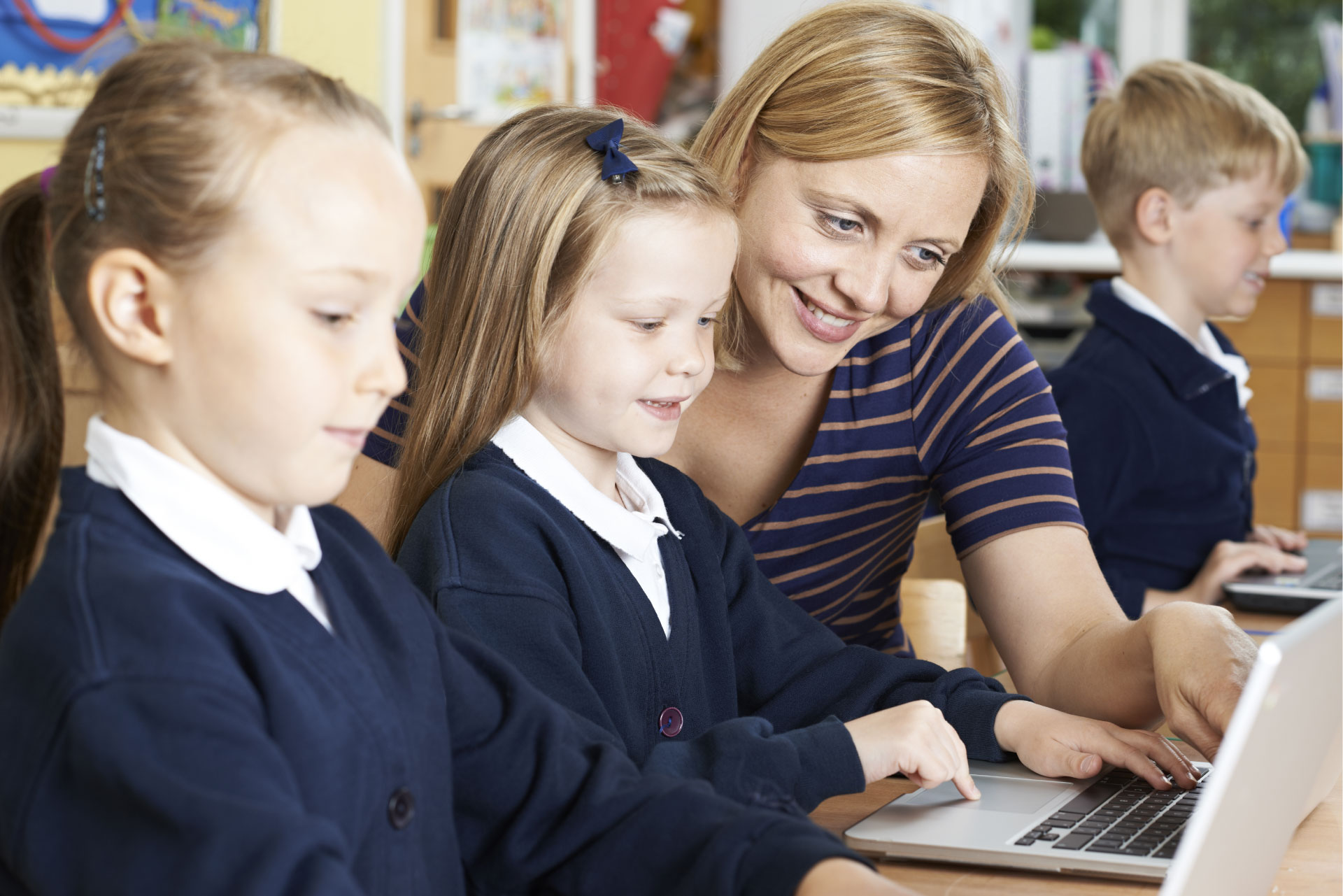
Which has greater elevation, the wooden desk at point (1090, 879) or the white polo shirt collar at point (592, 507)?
the white polo shirt collar at point (592, 507)

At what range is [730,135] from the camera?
46.9 inches

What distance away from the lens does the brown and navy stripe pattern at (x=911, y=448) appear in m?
1.22

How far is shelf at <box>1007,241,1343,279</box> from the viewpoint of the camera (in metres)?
3.77

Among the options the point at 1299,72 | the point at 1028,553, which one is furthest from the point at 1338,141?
the point at 1028,553

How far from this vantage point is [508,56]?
153 inches

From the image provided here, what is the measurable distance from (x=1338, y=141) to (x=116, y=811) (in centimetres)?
451

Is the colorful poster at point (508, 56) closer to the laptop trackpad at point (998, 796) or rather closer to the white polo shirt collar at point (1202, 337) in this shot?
the white polo shirt collar at point (1202, 337)

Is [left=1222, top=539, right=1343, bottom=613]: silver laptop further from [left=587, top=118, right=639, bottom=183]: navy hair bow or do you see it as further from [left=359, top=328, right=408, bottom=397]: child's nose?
[left=359, top=328, right=408, bottom=397]: child's nose

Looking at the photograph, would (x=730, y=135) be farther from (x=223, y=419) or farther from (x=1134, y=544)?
(x=1134, y=544)

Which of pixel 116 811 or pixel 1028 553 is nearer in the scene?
pixel 116 811

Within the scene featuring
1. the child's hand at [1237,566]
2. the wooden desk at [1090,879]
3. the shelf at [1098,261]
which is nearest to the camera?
the wooden desk at [1090,879]

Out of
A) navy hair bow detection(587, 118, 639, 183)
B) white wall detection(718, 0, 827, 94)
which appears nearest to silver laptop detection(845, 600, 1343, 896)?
navy hair bow detection(587, 118, 639, 183)

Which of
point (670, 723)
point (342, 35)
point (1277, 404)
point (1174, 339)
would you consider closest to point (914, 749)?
point (670, 723)

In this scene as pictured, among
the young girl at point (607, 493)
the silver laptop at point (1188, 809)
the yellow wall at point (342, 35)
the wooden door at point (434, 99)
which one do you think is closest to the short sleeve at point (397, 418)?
the young girl at point (607, 493)
